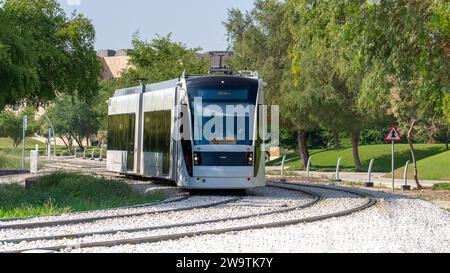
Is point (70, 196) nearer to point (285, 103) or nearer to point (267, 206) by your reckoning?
point (267, 206)

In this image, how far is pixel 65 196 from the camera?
23.2m

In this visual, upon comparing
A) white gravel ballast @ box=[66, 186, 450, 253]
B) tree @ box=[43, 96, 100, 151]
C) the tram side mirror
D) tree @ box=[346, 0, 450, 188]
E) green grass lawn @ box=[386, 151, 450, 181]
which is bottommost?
white gravel ballast @ box=[66, 186, 450, 253]

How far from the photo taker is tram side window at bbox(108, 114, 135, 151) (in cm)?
3247

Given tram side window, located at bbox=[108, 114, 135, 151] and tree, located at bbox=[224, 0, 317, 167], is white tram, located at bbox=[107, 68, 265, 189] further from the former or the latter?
tree, located at bbox=[224, 0, 317, 167]

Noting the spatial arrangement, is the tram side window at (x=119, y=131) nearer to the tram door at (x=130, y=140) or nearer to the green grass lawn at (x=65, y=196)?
the tram door at (x=130, y=140)

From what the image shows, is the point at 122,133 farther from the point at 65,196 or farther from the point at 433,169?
the point at 433,169

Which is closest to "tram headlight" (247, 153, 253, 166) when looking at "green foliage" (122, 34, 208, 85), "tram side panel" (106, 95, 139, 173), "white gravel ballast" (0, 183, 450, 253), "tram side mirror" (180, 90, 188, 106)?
"white gravel ballast" (0, 183, 450, 253)

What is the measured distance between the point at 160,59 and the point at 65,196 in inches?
2065

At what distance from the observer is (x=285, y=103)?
5706 cm

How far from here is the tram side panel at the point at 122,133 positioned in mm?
31766

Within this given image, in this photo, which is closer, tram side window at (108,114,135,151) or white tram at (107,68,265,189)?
white tram at (107,68,265,189)

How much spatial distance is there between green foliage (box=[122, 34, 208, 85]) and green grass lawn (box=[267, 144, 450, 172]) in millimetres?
10201

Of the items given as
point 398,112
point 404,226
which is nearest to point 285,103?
point 398,112
